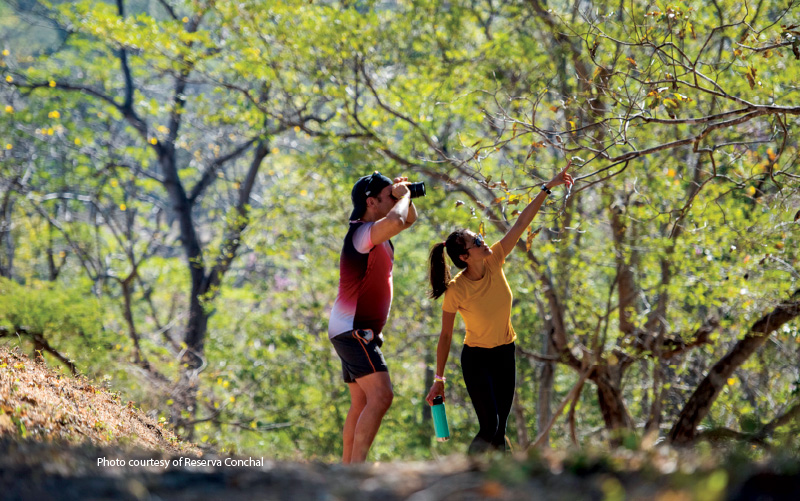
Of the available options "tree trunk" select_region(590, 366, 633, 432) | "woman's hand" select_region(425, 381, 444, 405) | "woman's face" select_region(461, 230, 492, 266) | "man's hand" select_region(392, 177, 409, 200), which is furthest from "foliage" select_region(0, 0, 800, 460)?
"woman's hand" select_region(425, 381, 444, 405)

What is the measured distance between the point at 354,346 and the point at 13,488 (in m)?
2.20

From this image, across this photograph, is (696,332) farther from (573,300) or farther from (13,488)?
(13,488)

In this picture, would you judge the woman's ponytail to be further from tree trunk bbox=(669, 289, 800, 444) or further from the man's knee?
tree trunk bbox=(669, 289, 800, 444)

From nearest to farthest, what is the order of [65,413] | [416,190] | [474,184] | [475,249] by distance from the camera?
[65,413], [475,249], [416,190], [474,184]

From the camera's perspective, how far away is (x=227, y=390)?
1238 centimetres

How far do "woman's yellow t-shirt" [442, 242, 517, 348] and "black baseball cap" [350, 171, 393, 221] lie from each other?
0.76 meters

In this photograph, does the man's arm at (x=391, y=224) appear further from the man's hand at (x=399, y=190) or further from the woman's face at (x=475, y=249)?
the woman's face at (x=475, y=249)

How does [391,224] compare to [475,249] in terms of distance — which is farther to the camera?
[475,249]

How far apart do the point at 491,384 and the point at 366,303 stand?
963mm

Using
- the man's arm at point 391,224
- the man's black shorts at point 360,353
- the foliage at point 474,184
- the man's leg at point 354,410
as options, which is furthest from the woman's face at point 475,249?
the man's leg at point 354,410

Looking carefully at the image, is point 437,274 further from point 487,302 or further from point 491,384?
point 491,384

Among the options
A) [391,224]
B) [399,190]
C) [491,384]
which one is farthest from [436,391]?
[399,190]

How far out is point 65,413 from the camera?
12.3 feet

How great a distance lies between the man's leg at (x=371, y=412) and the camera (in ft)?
12.9
